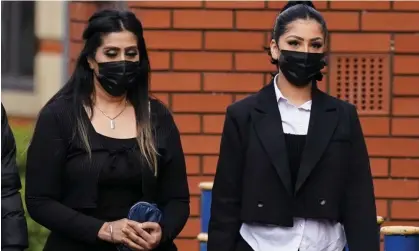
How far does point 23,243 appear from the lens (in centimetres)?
563

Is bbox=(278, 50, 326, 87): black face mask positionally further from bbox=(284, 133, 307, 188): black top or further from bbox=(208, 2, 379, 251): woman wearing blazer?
bbox=(284, 133, 307, 188): black top

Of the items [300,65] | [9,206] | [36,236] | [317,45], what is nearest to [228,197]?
[300,65]

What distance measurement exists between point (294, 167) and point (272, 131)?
165 mm

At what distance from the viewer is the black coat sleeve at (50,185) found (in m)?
5.88

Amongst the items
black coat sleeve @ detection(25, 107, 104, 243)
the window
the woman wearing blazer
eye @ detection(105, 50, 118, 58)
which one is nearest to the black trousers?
the woman wearing blazer

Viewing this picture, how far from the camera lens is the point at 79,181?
19.4ft

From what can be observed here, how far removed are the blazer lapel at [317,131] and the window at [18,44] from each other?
5.71 meters

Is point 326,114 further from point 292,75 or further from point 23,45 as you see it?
point 23,45

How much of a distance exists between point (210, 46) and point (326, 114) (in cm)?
236

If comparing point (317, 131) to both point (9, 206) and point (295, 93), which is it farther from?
point (9, 206)

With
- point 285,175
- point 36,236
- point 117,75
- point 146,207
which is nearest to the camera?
point 285,175

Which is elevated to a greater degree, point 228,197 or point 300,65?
point 300,65

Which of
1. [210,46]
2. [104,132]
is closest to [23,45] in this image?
[210,46]

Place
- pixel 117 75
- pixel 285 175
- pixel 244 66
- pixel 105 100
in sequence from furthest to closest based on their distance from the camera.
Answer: pixel 244 66, pixel 105 100, pixel 117 75, pixel 285 175
